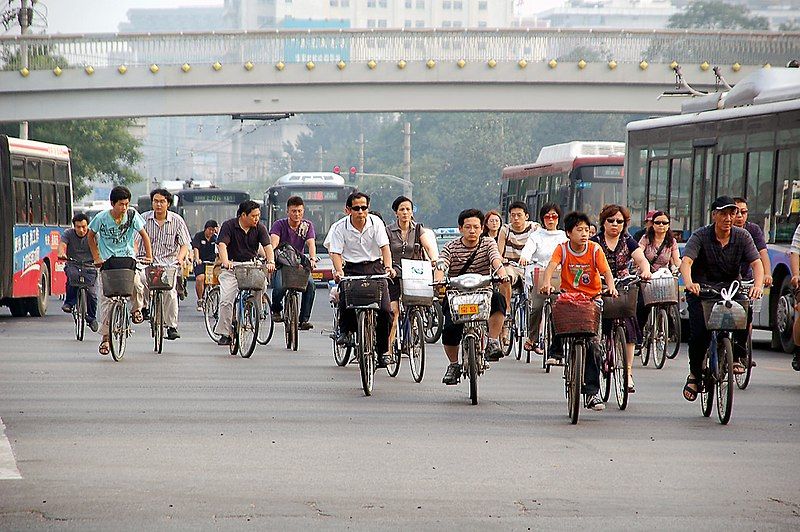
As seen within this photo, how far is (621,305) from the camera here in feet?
42.2

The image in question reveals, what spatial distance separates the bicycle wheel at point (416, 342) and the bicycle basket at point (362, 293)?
52cm

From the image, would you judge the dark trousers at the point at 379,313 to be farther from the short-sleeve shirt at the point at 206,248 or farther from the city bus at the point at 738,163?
the short-sleeve shirt at the point at 206,248

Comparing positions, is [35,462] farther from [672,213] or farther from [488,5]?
[488,5]

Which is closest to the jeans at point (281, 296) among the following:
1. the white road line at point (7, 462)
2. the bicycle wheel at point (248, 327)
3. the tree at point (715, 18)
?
the bicycle wheel at point (248, 327)

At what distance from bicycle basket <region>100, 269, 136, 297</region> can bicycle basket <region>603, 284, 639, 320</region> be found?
19.5ft

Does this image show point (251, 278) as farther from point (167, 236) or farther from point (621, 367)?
point (621, 367)

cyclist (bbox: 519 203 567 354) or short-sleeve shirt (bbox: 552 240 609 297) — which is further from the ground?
short-sleeve shirt (bbox: 552 240 609 297)

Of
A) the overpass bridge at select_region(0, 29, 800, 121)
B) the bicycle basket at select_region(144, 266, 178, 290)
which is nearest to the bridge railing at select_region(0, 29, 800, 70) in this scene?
the overpass bridge at select_region(0, 29, 800, 121)

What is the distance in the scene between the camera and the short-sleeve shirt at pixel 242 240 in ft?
60.1

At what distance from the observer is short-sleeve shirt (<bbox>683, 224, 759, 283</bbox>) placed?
40.0ft

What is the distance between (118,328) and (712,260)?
7.22 m

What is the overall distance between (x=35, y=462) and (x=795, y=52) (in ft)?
119

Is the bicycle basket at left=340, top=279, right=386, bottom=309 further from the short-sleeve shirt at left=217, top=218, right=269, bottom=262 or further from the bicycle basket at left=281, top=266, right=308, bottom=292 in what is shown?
the bicycle basket at left=281, top=266, right=308, bottom=292

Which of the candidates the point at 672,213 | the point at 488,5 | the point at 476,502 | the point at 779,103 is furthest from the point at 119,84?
the point at 488,5
